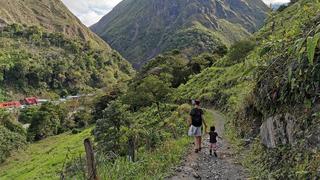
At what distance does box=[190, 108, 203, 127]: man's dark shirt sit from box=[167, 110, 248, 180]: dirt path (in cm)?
118

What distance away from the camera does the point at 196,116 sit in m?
15.4

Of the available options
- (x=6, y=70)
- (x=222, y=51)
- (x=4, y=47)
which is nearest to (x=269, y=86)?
(x=222, y=51)

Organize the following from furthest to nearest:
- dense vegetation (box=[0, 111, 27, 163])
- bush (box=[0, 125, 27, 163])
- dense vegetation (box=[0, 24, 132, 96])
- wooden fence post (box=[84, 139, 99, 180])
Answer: dense vegetation (box=[0, 24, 132, 96]) < dense vegetation (box=[0, 111, 27, 163]) < bush (box=[0, 125, 27, 163]) < wooden fence post (box=[84, 139, 99, 180])

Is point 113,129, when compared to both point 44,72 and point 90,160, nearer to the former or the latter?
point 90,160

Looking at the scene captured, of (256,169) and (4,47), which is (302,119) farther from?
(4,47)

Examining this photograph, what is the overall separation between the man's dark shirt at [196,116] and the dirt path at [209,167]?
46.6 inches

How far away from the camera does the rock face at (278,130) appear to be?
10.2 meters

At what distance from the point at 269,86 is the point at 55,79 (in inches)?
6907

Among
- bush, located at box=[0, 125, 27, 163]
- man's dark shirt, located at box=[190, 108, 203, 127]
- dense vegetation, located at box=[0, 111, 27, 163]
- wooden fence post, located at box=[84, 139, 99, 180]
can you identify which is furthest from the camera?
dense vegetation, located at box=[0, 111, 27, 163]

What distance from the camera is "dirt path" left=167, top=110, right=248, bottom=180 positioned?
40.5 feet

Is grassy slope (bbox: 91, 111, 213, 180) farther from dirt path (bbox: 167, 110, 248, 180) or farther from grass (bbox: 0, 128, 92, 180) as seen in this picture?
grass (bbox: 0, 128, 92, 180)

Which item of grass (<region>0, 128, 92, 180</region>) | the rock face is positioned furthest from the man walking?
grass (<region>0, 128, 92, 180</region>)

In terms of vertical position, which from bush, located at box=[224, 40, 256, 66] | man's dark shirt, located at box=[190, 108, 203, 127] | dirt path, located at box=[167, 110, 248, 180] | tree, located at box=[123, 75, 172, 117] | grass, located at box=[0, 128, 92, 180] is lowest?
grass, located at box=[0, 128, 92, 180]

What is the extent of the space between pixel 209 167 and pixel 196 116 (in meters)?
2.38
